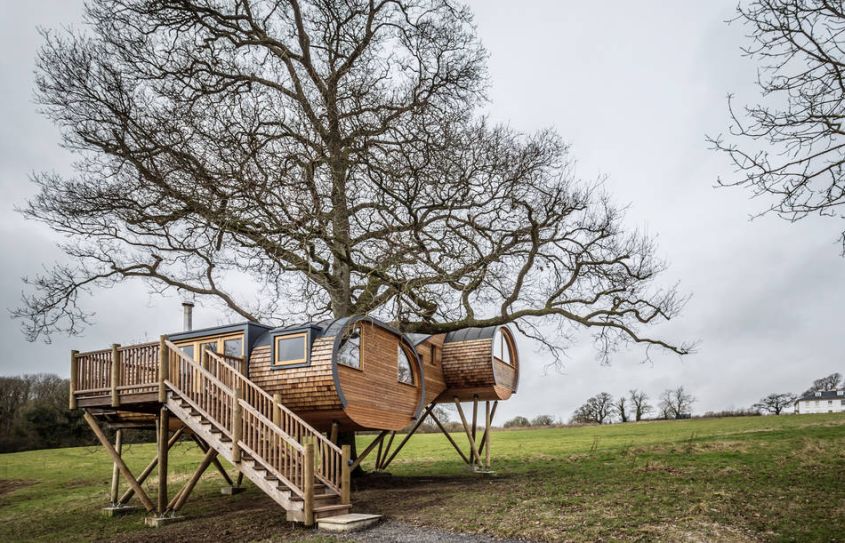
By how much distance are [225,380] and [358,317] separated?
3637mm

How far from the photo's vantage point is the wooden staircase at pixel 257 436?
43.7 ft

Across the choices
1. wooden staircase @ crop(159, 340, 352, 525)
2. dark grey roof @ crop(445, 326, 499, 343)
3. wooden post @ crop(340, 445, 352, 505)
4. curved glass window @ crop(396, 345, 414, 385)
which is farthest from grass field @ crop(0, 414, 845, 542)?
dark grey roof @ crop(445, 326, 499, 343)

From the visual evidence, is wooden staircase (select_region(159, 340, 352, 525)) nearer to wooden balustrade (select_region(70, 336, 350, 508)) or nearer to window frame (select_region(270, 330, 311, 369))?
wooden balustrade (select_region(70, 336, 350, 508))

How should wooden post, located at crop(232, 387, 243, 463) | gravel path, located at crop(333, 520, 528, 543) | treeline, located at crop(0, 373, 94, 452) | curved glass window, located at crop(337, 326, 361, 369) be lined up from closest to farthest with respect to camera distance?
gravel path, located at crop(333, 520, 528, 543)
wooden post, located at crop(232, 387, 243, 463)
curved glass window, located at crop(337, 326, 361, 369)
treeline, located at crop(0, 373, 94, 452)

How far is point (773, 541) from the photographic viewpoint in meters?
11.0

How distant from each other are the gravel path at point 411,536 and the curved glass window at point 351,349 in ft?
15.3

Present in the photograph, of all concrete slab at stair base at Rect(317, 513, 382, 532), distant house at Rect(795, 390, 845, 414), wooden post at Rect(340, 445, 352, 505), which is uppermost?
wooden post at Rect(340, 445, 352, 505)

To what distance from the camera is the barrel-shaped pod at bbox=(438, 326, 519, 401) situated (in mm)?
22891

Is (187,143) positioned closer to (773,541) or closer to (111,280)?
(111,280)

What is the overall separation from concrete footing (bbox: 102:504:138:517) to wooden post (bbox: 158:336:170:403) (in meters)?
5.59

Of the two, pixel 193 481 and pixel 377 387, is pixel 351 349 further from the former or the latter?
pixel 193 481

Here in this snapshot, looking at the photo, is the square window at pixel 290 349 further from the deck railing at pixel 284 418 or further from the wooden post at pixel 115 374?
the wooden post at pixel 115 374

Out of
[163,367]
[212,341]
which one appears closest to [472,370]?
[212,341]

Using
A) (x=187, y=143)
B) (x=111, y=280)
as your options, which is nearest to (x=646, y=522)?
(x=187, y=143)
